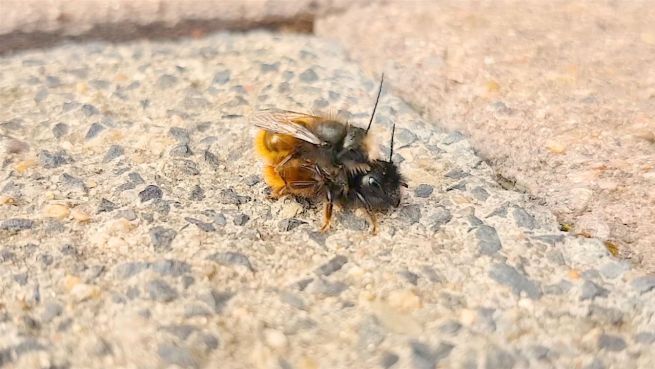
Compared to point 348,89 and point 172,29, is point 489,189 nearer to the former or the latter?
point 348,89

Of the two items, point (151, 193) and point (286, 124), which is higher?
point (286, 124)

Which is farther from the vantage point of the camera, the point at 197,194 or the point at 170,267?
the point at 197,194

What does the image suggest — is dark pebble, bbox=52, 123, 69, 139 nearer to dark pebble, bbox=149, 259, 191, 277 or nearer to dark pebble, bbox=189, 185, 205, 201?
dark pebble, bbox=189, 185, 205, 201

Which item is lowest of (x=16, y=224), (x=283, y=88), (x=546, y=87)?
(x=16, y=224)

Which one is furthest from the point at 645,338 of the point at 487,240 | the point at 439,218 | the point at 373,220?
the point at 373,220

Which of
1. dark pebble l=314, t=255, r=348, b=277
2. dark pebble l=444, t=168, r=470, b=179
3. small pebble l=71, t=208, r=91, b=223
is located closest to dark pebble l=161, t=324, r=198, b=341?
dark pebble l=314, t=255, r=348, b=277

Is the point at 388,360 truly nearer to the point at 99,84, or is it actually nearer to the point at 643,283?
the point at 643,283

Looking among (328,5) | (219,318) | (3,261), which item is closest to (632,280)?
(219,318)

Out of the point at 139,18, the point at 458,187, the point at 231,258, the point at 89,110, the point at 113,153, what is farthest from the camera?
the point at 139,18

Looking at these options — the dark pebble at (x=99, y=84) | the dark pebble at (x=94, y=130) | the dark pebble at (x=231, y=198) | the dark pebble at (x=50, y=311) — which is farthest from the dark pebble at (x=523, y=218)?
the dark pebble at (x=99, y=84)
